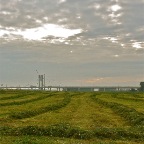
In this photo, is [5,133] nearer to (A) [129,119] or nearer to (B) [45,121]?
(B) [45,121]

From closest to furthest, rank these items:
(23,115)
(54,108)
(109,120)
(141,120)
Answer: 1. (141,120)
2. (109,120)
3. (23,115)
4. (54,108)

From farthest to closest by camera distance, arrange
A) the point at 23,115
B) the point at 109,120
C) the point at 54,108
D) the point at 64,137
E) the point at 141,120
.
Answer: the point at 54,108
the point at 23,115
the point at 109,120
the point at 141,120
the point at 64,137

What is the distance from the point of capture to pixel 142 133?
95.9ft

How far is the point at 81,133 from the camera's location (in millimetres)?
28344

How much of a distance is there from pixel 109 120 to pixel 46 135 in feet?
47.7

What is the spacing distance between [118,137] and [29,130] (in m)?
7.75

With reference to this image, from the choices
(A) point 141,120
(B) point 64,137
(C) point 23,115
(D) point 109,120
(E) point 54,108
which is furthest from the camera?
(E) point 54,108

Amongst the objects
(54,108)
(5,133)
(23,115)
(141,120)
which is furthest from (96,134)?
(54,108)

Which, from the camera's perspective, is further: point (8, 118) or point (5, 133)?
point (8, 118)

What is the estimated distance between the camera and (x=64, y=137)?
28031 millimetres

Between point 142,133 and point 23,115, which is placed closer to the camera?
point 142,133

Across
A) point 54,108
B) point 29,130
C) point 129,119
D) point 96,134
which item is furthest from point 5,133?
point 54,108

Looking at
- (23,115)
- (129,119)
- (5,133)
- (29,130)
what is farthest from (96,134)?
(23,115)

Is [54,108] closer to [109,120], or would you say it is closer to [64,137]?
[109,120]
